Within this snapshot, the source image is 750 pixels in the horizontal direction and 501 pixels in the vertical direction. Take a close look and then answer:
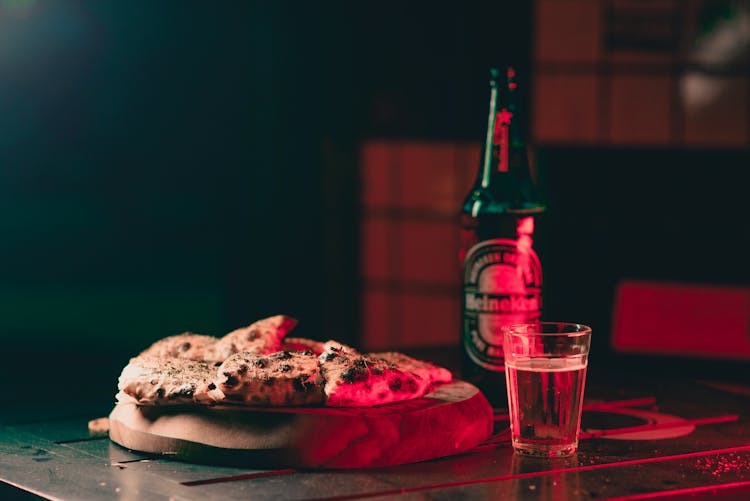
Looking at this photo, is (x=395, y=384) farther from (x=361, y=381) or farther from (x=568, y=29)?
(x=568, y=29)

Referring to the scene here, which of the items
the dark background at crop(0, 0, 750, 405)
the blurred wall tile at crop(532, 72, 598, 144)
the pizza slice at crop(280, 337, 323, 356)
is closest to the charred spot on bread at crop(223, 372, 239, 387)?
the pizza slice at crop(280, 337, 323, 356)

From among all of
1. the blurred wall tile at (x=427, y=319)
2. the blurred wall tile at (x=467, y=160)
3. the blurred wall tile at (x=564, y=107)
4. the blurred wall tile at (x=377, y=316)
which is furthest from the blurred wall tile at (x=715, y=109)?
the blurred wall tile at (x=377, y=316)

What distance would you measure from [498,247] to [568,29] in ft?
9.74

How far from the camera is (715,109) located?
4.15 metres

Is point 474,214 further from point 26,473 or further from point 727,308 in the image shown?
point 727,308

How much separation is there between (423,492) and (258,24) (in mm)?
3453

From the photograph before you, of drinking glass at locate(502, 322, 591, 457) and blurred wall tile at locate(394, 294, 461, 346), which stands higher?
drinking glass at locate(502, 322, 591, 457)

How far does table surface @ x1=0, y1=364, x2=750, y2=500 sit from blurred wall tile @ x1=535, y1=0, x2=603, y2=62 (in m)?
2.92

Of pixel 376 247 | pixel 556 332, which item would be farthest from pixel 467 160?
pixel 556 332

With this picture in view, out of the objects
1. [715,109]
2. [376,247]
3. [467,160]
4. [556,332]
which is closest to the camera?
[556,332]

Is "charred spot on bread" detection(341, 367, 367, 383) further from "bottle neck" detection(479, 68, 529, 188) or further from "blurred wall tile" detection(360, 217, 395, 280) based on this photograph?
"blurred wall tile" detection(360, 217, 395, 280)

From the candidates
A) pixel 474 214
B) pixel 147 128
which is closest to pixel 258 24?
pixel 147 128

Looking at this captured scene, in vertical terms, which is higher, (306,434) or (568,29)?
(568,29)

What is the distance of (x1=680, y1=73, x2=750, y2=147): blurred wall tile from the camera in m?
4.13
